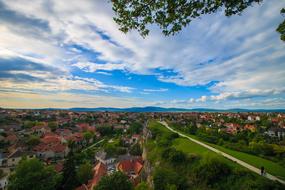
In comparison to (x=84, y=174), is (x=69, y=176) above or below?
above

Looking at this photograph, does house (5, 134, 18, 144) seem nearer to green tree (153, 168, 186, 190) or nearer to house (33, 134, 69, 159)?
house (33, 134, 69, 159)

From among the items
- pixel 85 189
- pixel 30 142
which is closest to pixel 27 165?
pixel 85 189

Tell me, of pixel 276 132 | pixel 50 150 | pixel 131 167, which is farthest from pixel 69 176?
pixel 276 132

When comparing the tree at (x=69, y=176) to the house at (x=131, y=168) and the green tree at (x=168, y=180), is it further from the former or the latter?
the green tree at (x=168, y=180)

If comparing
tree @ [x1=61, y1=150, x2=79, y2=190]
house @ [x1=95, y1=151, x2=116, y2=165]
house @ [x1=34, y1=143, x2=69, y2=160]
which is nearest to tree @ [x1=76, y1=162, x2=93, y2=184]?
tree @ [x1=61, y1=150, x2=79, y2=190]

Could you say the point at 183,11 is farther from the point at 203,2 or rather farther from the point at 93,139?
the point at 93,139

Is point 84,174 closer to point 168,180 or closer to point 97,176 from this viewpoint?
point 97,176
